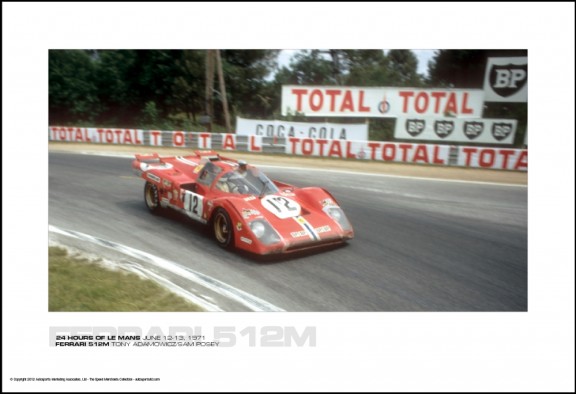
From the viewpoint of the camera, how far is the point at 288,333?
16.5 ft

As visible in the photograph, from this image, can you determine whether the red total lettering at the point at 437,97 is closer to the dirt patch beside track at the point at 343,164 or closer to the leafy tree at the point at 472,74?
the leafy tree at the point at 472,74

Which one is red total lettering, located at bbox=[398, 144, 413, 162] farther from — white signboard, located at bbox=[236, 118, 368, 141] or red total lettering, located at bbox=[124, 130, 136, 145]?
red total lettering, located at bbox=[124, 130, 136, 145]

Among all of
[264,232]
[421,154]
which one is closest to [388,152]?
[421,154]

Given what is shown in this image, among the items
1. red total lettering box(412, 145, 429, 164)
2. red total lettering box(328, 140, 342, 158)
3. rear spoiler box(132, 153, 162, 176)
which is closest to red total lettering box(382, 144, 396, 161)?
red total lettering box(412, 145, 429, 164)

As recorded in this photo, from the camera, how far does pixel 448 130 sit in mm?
9539

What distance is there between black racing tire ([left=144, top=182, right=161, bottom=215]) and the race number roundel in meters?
2.29

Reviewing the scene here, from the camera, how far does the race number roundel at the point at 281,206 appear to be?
5961 millimetres

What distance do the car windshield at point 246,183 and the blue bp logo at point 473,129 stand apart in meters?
4.98


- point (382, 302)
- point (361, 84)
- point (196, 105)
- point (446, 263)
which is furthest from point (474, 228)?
point (196, 105)

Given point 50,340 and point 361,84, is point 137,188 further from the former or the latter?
point 361,84

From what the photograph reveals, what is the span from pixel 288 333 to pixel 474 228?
3.85m

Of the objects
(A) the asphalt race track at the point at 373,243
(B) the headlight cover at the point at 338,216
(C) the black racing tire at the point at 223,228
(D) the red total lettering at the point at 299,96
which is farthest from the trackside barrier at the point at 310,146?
(B) the headlight cover at the point at 338,216

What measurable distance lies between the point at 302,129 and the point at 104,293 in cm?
611

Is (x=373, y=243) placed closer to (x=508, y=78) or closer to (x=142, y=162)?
(x=508, y=78)
